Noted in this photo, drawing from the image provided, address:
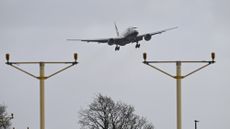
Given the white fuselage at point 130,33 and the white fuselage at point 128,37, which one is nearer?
the white fuselage at point 128,37

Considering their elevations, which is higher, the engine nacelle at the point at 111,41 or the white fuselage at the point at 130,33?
the white fuselage at the point at 130,33

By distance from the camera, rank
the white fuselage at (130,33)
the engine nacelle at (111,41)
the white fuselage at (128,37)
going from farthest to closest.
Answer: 1. the white fuselage at (130,33)
2. the engine nacelle at (111,41)
3. the white fuselage at (128,37)

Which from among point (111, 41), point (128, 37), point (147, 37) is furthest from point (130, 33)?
point (111, 41)

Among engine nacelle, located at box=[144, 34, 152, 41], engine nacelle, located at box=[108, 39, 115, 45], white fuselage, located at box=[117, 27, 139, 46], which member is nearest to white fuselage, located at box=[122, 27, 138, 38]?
white fuselage, located at box=[117, 27, 139, 46]

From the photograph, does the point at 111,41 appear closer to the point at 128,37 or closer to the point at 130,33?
the point at 128,37

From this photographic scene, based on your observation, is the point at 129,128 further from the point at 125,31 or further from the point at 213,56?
the point at 213,56

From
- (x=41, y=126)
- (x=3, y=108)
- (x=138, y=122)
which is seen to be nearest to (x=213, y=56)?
(x=41, y=126)

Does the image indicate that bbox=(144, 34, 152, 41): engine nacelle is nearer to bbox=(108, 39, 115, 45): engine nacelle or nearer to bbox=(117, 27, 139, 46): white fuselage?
bbox=(117, 27, 139, 46): white fuselage

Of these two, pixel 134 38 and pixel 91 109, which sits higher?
pixel 134 38

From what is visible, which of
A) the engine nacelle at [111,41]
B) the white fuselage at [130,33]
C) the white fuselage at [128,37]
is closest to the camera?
the white fuselage at [128,37]

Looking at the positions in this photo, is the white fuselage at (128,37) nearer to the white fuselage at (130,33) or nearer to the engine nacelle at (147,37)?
the white fuselage at (130,33)

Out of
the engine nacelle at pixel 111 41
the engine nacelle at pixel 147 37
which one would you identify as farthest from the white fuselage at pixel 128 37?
the engine nacelle at pixel 147 37

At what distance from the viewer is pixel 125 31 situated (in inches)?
5084

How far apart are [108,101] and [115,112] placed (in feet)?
13.5
